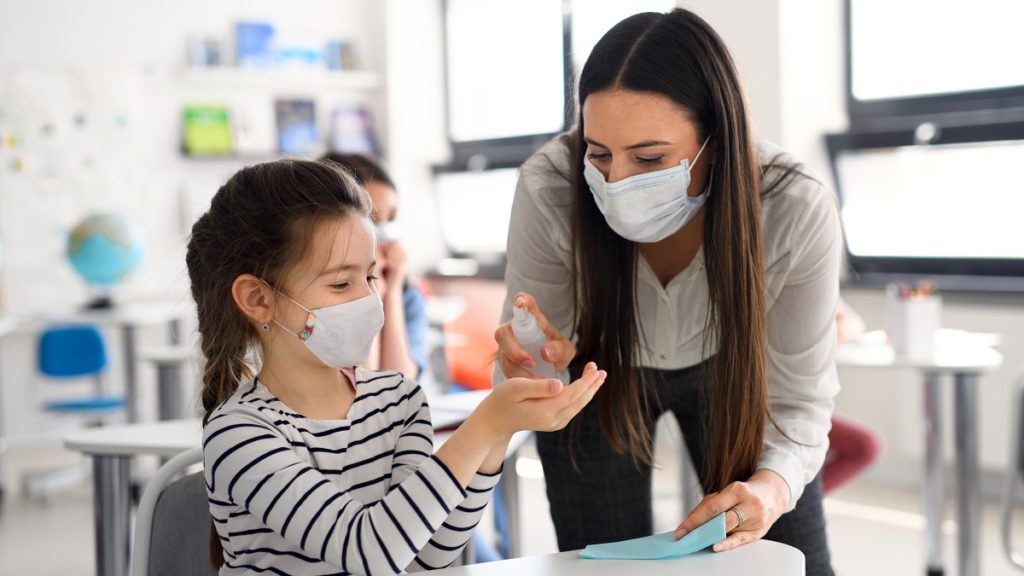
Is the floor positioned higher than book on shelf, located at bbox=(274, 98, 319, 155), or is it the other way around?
book on shelf, located at bbox=(274, 98, 319, 155)

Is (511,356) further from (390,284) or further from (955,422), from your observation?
(955,422)

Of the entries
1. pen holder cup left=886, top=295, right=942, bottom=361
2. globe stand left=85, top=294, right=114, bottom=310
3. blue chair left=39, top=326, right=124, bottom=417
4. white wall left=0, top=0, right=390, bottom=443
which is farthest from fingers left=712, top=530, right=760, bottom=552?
white wall left=0, top=0, right=390, bottom=443

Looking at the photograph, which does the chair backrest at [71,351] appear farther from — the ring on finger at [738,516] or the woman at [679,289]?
the ring on finger at [738,516]

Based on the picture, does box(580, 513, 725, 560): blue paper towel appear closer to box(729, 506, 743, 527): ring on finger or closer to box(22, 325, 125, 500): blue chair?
box(729, 506, 743, 527): ring on finger

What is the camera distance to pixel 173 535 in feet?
4.25

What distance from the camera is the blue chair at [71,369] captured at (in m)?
4.21

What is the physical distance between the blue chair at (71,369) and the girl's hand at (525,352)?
333cm

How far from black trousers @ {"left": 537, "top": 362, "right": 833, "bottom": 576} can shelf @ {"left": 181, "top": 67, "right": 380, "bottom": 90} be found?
4.33 metres

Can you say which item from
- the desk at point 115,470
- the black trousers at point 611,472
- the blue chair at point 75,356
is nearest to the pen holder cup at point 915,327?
the desk at point 115,470

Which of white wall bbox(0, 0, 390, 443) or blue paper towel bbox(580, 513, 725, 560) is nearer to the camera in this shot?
blue paper towel bbox(580, 513, 725, 560)

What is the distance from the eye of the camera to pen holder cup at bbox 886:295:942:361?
8.92ft

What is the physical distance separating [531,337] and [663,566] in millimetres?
379

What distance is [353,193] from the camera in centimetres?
125

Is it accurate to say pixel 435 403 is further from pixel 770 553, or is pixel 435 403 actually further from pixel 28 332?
pixel 28 332
